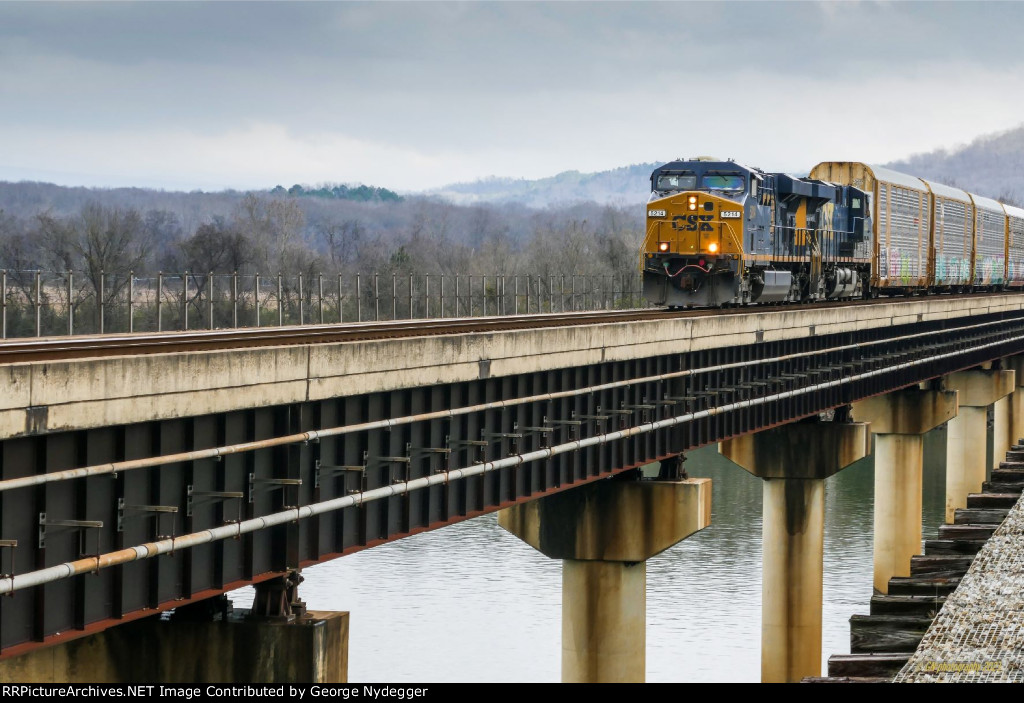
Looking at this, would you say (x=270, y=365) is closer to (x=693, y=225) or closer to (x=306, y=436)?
(x=306, y=436)

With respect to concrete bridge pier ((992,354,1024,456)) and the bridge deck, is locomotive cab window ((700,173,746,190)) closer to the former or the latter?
the bridge deck

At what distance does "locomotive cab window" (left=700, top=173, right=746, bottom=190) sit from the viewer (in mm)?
41625

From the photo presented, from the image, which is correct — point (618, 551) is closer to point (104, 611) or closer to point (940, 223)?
point (104, 611)

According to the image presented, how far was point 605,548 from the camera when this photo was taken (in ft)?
97.3

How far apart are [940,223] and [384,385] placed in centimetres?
5257

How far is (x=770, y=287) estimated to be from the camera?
141 feet

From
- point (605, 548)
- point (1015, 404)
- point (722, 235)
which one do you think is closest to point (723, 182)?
point (722, 235)

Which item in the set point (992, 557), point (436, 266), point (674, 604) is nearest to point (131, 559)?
point (992, 557)

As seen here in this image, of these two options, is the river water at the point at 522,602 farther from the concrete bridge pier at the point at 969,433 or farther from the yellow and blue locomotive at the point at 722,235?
the yellow and blue locomotive at the point at 722,235

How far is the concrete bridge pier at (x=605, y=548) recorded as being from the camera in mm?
29547

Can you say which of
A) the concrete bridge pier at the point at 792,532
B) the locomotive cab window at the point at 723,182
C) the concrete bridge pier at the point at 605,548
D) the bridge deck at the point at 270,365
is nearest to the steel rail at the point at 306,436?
the bridge deck at the point at 270,365

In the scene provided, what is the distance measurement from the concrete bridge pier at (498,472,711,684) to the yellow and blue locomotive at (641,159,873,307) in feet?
Result: 39.4

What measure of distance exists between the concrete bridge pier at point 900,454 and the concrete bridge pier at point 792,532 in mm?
15724

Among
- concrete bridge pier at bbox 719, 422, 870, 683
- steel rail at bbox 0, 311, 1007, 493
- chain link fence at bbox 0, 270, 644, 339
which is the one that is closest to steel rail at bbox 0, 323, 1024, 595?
steel rail at bbox 0, 311, 1007, 493
